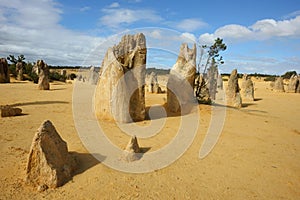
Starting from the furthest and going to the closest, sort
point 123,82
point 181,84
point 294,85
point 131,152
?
point 294,85
point 181,84
point 123,82
point 131,152

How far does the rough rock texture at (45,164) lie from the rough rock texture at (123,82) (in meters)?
3.12

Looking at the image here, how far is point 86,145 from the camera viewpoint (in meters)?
4.71

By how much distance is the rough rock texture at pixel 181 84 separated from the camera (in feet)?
28.9

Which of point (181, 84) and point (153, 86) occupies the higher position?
point (181, 84)

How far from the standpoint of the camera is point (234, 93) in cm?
1380

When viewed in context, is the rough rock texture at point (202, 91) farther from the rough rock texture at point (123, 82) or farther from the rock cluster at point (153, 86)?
the rock cluster at point (153, 86)

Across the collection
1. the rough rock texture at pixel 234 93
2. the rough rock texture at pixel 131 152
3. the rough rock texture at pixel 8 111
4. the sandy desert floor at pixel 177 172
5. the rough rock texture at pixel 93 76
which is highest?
the rough rock texture at pixel 93 76

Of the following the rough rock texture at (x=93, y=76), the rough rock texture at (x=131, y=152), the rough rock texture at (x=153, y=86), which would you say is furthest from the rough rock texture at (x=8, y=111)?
the rough rock texture at (x=93, y=76)

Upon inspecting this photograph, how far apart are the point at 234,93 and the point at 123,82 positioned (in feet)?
30.0

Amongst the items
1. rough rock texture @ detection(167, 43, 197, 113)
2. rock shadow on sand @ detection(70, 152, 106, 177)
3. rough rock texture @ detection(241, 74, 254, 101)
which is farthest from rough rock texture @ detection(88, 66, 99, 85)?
rock shadow on sand @ detection(70, 152, 106, 177)

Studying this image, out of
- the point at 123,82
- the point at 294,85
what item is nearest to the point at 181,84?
the point at 123,82

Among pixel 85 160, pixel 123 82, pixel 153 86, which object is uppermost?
pixel 123 82

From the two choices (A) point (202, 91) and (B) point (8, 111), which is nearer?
(B) point (8, 111)

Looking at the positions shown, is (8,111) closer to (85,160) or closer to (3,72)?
(85,160)
